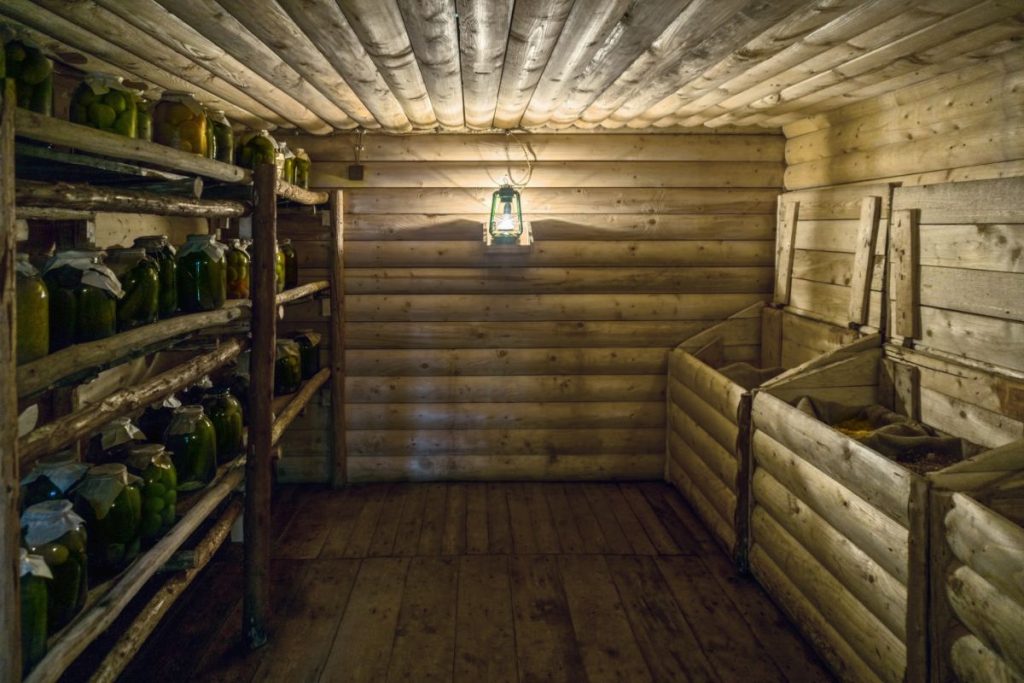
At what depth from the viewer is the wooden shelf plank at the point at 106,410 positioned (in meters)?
1.63

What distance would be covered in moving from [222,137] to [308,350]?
1.86 m

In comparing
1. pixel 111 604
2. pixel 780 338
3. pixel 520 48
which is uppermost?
pixel 520 48

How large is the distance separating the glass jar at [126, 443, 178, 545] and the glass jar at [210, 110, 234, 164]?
1.29m

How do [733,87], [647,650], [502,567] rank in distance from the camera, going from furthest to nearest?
[502,567]
[733,87]
[647,650]

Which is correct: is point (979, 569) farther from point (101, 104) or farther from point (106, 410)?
point (101, 104)

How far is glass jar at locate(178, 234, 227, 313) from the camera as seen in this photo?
270 cm

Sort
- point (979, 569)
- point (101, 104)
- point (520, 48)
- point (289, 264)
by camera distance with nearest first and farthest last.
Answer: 1. point (979, 569)
2. point (101, 104)
3. point (520, 48)
4. point (289, 264)

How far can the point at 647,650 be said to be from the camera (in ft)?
10.2

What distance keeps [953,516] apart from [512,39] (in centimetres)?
217

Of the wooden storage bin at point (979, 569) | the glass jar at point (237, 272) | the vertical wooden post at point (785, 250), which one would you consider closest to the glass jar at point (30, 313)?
the glass jar at point (237, 272)

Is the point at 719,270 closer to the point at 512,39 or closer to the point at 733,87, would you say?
the point at 733,87

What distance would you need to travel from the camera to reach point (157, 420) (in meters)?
2.82

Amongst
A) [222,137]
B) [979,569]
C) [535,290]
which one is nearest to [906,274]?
[979,569]

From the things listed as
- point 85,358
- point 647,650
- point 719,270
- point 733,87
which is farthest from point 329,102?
point 647,650
